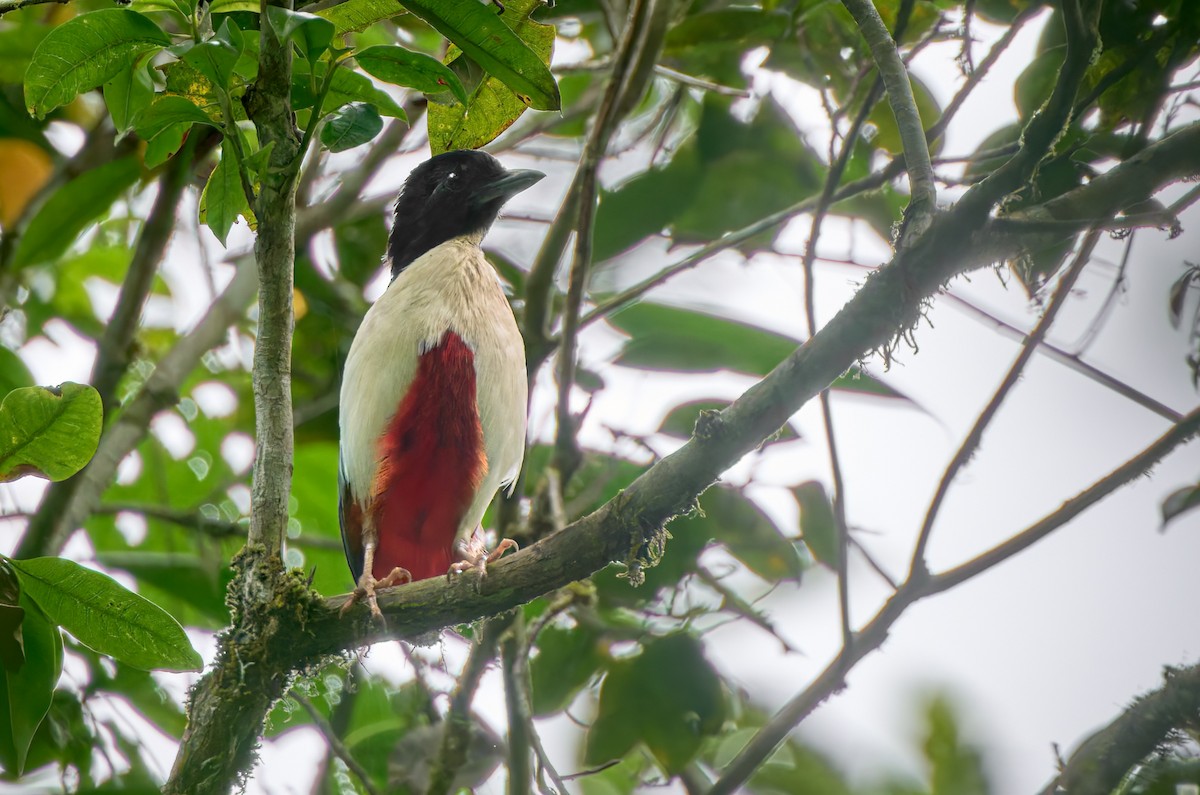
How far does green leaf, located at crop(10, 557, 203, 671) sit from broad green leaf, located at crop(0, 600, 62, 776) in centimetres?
6

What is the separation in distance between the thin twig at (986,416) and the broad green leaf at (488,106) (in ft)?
4.15

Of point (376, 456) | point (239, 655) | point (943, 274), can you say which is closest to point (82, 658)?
point (376, 456)

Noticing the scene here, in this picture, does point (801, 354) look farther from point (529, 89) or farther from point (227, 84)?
point (227, 84)

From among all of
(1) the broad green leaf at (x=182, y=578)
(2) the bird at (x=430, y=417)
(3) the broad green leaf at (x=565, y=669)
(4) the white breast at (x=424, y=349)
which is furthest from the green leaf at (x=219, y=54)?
(1) the broad green leaf at (x=182, y=578)

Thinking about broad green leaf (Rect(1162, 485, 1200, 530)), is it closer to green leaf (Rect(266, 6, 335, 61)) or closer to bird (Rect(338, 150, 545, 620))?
bird (Rect(338, 150, 545, 620))

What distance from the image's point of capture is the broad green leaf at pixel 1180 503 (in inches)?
98.4

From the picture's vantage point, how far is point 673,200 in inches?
155

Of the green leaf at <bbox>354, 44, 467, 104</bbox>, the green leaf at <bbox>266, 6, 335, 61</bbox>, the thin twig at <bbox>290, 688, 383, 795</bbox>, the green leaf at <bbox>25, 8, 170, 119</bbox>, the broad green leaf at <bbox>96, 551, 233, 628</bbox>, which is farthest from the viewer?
the broad green leaf at <bbox>96, 551, 233, 628</bbox>

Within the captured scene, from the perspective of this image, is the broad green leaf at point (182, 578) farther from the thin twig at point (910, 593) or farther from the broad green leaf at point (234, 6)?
the broad green leaf at point (234, 6)

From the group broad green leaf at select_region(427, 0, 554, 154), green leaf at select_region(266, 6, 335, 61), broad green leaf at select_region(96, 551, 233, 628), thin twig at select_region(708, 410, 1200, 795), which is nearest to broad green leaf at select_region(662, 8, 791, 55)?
broad green leaf at select_region(427, 0, 554, 154)

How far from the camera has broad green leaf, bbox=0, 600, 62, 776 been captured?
2.17 meters

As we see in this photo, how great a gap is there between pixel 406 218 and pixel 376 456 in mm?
1177

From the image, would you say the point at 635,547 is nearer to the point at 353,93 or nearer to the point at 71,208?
the point at 353,93

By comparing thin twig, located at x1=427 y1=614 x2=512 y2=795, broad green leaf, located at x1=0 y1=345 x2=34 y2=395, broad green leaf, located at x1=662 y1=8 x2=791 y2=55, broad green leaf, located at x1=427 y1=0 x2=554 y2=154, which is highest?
broad green leaf, located at x1=662 y1=8 x2=791 y2=55
